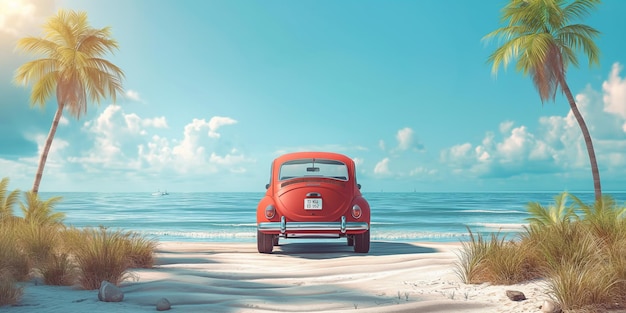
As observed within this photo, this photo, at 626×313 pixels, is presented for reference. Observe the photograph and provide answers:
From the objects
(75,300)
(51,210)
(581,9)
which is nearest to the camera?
(75,300)

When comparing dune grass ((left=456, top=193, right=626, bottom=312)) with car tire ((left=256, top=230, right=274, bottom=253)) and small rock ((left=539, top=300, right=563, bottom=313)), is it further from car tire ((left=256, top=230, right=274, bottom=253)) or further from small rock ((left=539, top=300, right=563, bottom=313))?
car tire ((left=256, top=230, right=274, bottom=253))

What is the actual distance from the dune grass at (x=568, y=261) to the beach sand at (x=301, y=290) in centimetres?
27

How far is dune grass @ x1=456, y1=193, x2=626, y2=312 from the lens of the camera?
5.14 meters

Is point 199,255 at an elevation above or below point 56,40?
below

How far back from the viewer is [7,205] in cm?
1330

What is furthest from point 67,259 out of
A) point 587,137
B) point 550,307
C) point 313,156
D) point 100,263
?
point 587,137

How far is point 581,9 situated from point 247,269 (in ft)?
50.8

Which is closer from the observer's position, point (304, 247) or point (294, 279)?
point (294, 279)

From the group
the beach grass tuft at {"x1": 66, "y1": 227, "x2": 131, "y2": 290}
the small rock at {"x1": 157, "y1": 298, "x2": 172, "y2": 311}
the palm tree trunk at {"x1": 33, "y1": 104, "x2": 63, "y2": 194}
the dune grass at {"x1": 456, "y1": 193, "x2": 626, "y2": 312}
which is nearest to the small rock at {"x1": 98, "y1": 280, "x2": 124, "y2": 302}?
the small rock at {"x1": 157, "y1": 298, "x2": 172, "y2": 311}

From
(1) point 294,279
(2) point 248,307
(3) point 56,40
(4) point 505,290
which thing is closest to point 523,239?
(4) point 505,290

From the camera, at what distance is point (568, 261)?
6.02 meters

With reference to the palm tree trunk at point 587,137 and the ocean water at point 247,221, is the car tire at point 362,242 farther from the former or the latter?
the palm tree trunk at point 587,137

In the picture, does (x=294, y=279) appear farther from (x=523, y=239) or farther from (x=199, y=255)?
(x=199, y=255)

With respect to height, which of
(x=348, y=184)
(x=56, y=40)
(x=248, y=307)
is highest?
(x=56, y=40)
